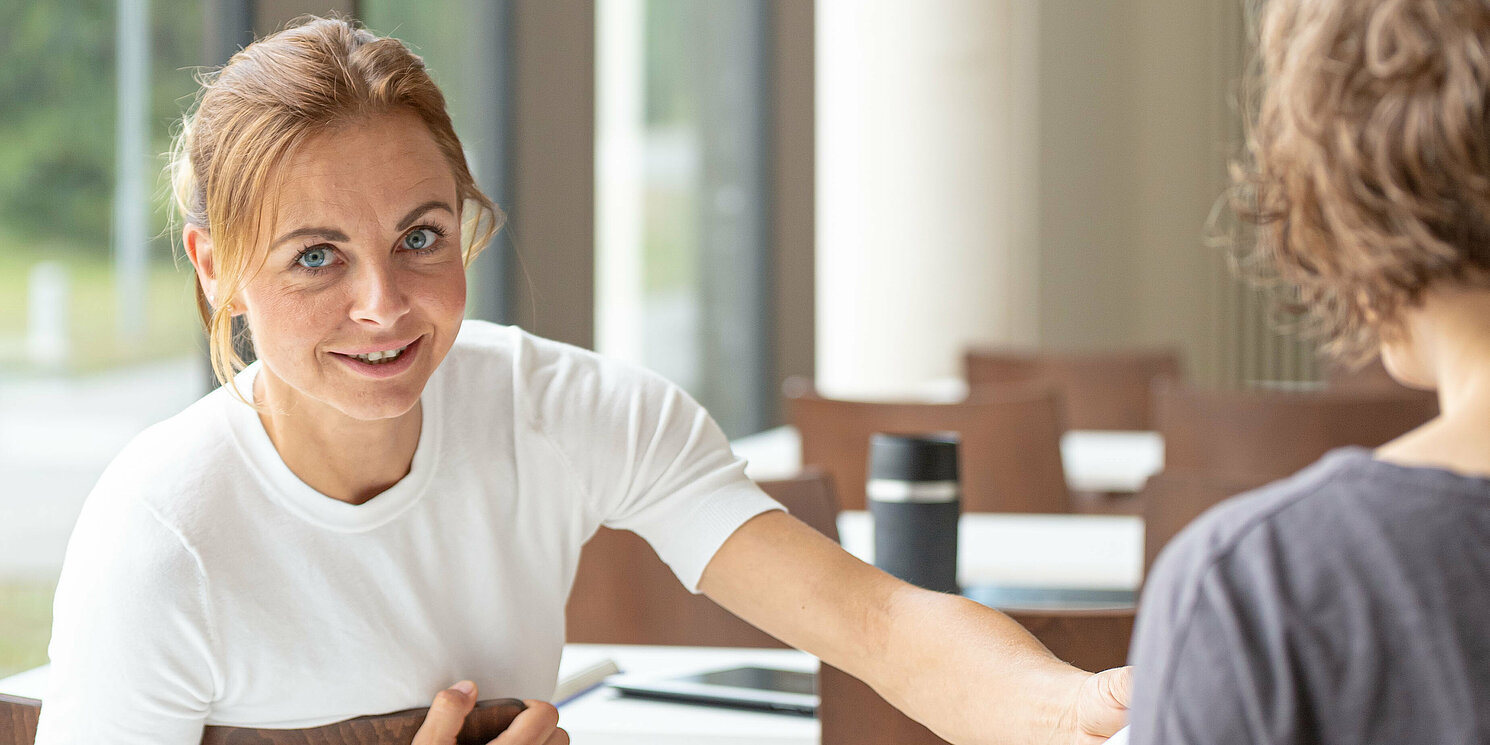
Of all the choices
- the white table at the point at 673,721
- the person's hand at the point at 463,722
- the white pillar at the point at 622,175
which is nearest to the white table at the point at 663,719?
the white table at the point at 673,721

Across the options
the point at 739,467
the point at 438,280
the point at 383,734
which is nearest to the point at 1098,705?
the point at 739,467

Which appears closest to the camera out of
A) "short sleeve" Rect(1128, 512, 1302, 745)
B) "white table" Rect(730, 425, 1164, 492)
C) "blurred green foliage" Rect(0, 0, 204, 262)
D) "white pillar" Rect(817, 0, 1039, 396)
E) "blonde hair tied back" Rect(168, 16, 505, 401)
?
"short sleeve" Rect(1128, 512, 1302, 745)

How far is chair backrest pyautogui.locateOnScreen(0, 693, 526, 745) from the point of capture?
1060 millimetres

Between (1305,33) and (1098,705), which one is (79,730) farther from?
(1305,33)

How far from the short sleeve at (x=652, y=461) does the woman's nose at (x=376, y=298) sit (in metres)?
0.22

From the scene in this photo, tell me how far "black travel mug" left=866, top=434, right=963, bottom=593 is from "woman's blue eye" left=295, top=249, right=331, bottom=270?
2.24 ft

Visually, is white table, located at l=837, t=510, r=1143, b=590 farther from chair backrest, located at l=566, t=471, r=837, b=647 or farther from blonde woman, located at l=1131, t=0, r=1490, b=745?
blonde woman, located at l=1131, t=0, r=1490, b=745

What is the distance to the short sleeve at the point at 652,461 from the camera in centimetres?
136

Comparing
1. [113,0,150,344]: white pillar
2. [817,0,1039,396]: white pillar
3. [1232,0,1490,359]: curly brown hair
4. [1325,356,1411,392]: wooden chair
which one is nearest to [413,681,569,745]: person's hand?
[1232,0,1490,359]: curly brown hair

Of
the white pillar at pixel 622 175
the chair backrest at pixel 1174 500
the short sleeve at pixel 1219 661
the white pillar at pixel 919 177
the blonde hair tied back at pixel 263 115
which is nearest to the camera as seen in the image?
the short sleeve at pixel 1219 661

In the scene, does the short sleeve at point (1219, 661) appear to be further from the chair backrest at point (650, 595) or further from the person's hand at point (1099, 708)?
the chair backrest at point (650, 595)

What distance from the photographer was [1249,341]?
271 inches

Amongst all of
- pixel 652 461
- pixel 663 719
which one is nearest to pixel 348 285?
pixel 652 461

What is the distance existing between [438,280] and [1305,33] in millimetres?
813
